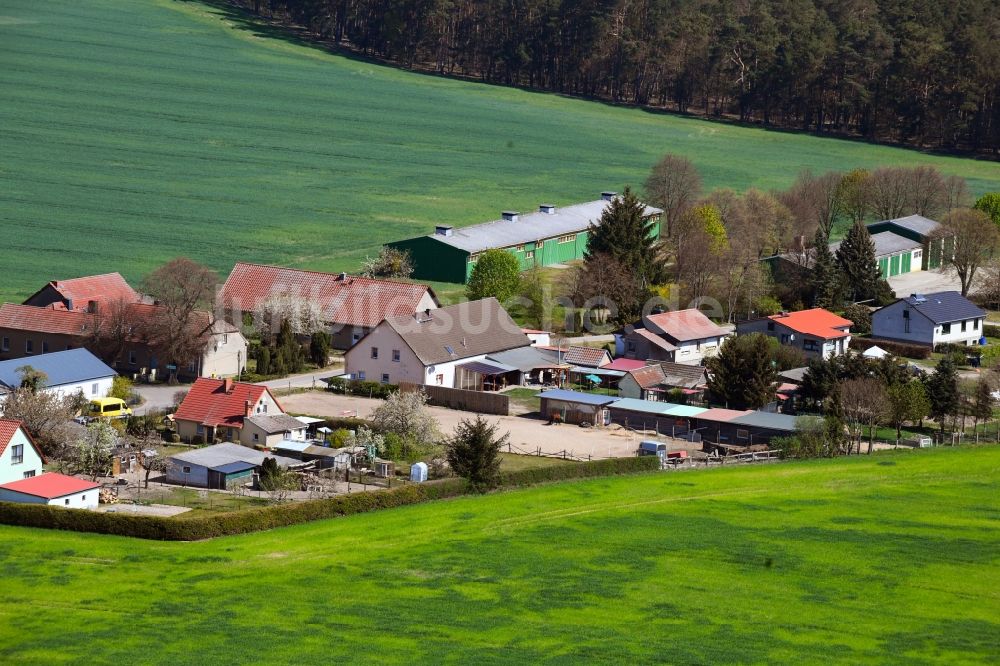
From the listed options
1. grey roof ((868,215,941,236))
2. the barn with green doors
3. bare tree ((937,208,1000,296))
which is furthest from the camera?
grey roof ((868,215,941,236))

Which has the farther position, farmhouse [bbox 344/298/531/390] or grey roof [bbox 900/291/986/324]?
grey roof [bbox 900/291/986/324]

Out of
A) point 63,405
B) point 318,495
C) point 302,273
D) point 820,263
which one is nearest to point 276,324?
point 302,273

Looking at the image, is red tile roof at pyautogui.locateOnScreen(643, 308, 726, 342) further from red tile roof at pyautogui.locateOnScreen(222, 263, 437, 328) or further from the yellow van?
the yellow van

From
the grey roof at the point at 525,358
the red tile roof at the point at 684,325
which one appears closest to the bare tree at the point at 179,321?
the grey roof at the point at 525,358

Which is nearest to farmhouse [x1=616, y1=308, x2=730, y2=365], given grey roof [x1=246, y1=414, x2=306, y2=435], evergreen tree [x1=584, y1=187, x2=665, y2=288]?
evergreen tree [x1=584, y1=187, x2=665, y2=288]

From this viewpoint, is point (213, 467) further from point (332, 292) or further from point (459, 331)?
point (332, 292)

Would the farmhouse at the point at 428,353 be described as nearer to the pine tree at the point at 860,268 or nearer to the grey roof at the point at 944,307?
the grey roof at the point at 944,307
